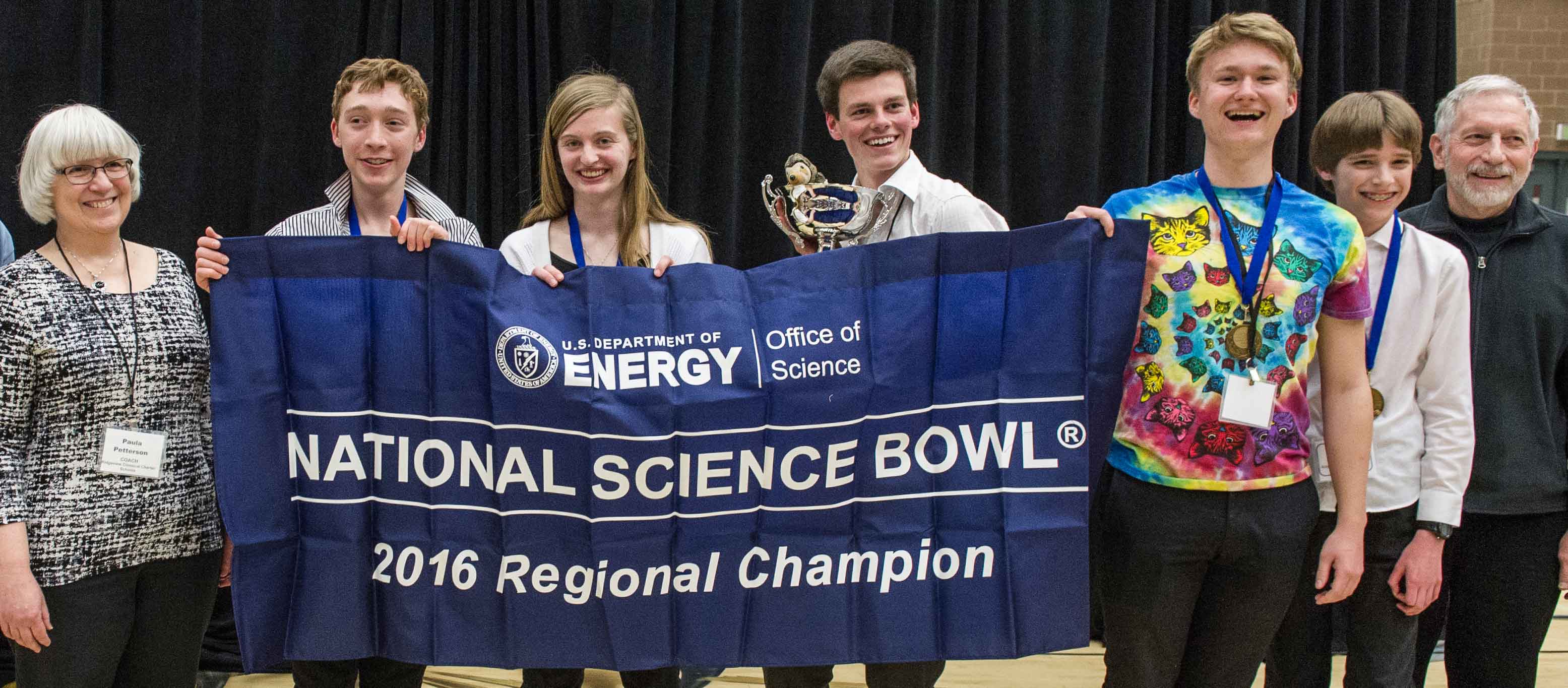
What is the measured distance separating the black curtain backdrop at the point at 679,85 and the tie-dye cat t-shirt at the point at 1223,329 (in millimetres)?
1955

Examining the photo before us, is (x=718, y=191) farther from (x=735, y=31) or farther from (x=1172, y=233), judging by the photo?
(x=1172, y=233)

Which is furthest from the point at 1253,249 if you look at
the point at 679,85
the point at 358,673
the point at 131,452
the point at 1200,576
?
the point at 679,85

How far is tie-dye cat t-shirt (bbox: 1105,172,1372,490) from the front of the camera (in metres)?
1.82

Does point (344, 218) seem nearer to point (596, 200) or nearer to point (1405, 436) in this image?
point (596, 200)

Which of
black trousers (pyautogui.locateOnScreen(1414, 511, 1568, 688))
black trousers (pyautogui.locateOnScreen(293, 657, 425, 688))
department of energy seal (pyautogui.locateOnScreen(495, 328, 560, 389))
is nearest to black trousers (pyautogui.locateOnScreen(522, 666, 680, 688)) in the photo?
black trousers (pyautogui.locateOnScreen(293, 657, 425, 688))

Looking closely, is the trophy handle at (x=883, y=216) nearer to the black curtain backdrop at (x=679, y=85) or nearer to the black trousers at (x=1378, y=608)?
the black trousers at (x=1378, y=608)


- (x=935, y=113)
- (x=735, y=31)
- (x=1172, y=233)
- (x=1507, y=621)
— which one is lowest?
(x=1507, y=621)

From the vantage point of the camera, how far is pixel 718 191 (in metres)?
3.68

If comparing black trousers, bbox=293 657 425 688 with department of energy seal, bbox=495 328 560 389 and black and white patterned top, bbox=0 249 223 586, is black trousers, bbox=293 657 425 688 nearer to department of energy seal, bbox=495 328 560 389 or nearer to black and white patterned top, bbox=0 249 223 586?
black and white patterned top, bbox=0 249 223 586

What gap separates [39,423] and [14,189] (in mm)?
2054

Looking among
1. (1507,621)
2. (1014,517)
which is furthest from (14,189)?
(1507,621)

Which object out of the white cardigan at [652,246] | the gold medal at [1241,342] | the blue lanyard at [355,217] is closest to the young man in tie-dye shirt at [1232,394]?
the gold medal at [1241,342]

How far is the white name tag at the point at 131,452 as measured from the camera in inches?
75.3

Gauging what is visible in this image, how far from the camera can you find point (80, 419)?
192cm
